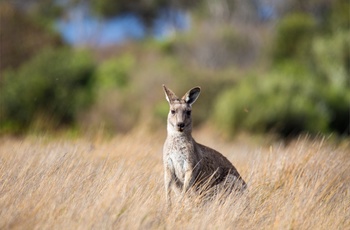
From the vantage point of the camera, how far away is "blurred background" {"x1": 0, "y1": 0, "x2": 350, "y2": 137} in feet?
70.6

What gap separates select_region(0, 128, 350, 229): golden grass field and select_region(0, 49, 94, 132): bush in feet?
43.3

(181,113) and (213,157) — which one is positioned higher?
(181,113)

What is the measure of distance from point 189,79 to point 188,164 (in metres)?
16.7

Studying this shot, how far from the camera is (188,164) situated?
24.8ft

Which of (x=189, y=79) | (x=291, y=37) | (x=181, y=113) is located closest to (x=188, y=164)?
(x=181, y=113)

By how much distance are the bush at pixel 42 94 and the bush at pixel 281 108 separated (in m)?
4.91

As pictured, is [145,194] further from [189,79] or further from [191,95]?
[189,79]

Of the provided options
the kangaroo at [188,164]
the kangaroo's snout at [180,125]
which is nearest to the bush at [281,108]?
the kangaroo at [188,164]

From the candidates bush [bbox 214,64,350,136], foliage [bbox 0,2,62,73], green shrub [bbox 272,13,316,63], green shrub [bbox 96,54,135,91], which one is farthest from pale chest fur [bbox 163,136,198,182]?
green shrub [bbox 272,13,316,63]

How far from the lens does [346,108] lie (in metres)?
25.6

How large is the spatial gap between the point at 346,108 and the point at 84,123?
9.67 meters

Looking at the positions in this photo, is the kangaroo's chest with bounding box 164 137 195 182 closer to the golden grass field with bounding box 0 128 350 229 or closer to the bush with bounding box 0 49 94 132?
the golden grass field with bounding box 0 128 350 229

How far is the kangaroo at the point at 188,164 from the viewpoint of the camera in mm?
7543

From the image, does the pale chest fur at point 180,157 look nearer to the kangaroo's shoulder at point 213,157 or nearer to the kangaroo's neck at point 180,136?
the kangaroo's neck at point 180,136
